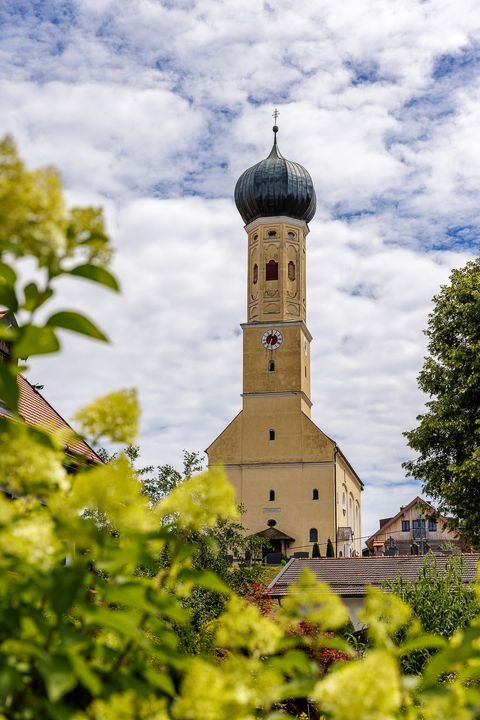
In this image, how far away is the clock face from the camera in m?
62.4

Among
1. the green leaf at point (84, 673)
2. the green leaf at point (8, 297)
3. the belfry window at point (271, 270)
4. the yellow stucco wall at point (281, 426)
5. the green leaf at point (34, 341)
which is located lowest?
the green leaf at point (84, 673)

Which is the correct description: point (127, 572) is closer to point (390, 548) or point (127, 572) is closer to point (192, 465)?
point (192, 465)

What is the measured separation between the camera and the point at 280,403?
200 ft

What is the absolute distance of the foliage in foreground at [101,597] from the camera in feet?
5.30

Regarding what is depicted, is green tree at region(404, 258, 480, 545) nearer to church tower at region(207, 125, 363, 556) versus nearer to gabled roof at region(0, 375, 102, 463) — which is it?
gabled roof at region(0, 375, 102, 463)

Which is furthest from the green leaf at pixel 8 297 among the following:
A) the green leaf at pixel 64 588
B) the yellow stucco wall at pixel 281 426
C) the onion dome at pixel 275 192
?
the onion dome at pixel 275 192

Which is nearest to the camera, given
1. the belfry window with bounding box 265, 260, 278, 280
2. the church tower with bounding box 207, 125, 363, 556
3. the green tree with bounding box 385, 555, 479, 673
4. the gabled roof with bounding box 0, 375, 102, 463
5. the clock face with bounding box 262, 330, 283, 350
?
the green tree with bounding box 385, 555, 479, 673

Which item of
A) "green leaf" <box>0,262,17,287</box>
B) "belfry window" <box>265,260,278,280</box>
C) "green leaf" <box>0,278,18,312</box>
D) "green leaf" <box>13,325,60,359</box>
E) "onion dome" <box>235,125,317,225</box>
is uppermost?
"onion dome" <box>235,125,317,225</box>

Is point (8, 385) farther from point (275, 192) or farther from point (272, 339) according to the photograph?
point (275, 192)

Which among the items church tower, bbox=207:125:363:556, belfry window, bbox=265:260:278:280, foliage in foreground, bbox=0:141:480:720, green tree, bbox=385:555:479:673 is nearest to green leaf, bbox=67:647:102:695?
foliage in foreground, bbox=0:141:480:720

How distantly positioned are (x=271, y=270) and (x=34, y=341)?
6308 centimetres

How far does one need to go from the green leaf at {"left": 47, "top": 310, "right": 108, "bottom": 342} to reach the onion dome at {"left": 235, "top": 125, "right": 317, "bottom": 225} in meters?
64.8

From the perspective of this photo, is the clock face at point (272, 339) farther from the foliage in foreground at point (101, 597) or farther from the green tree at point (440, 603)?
the foliage in foreground at point (101, 597)

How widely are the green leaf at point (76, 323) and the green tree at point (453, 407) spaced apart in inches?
860
